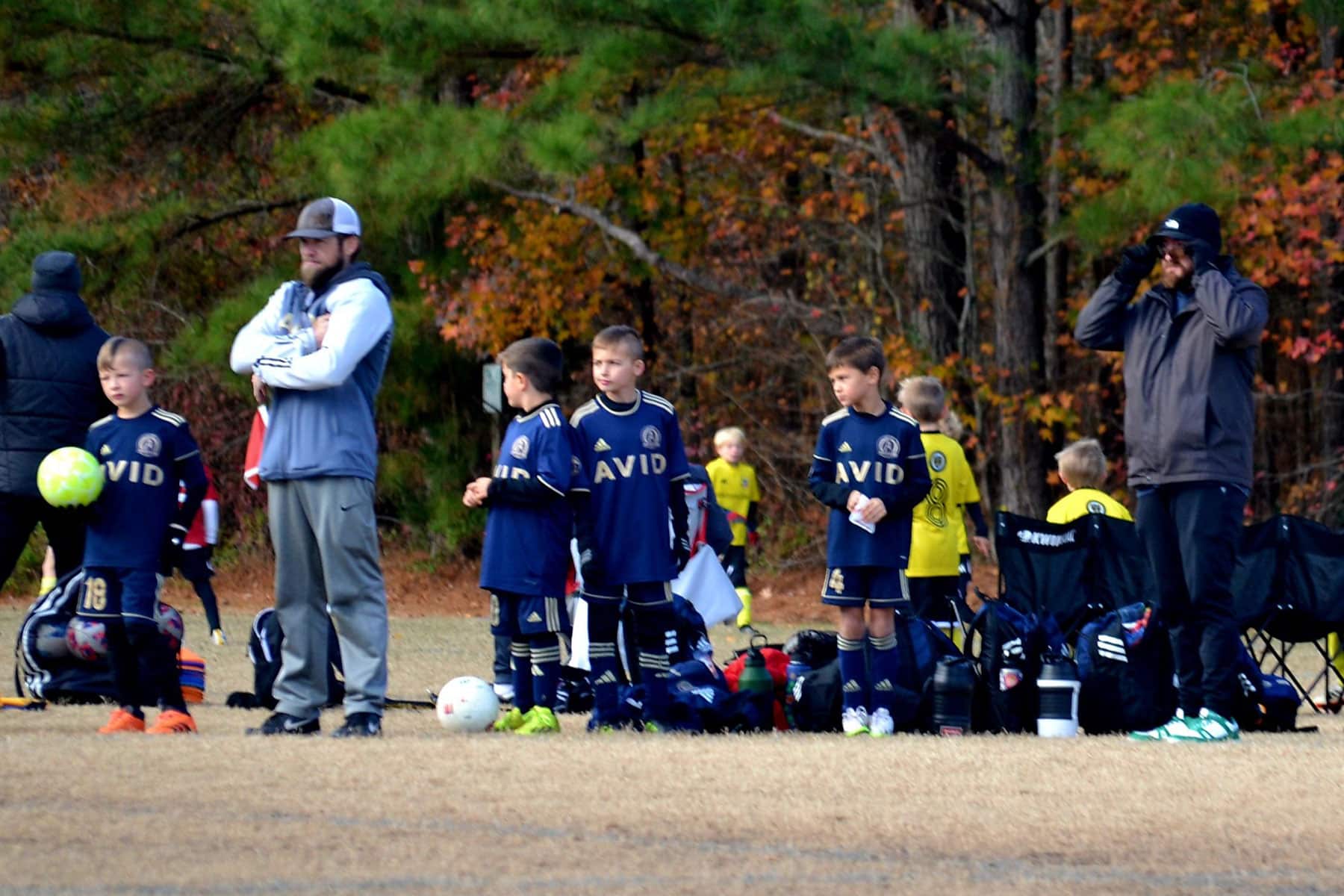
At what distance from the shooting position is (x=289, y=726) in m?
7.23

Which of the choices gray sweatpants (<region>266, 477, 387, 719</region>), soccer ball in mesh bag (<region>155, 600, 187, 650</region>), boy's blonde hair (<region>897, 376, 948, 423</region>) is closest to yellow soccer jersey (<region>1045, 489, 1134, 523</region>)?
boy's blonde hair (<region>897, 376, 948, 423</region>)

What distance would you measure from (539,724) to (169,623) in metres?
1.77

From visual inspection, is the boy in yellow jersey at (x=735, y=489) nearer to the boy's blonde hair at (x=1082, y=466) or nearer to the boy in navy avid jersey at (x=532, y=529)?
the boy's blonde hair at (x=1082, y=466)

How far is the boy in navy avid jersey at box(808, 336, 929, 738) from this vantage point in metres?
8.06

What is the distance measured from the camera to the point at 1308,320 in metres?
20.0

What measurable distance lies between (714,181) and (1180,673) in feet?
49.5

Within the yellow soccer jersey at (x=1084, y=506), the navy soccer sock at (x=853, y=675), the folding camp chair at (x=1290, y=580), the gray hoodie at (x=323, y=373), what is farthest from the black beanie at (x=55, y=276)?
the folding camp chair at (x=1290, y=580)

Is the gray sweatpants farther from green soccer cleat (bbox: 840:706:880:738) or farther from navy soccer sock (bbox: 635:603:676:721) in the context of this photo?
green soccer cleat (bbox: 840:706:880:738)

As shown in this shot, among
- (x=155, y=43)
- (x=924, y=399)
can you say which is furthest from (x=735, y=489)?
(x=155, y=43)

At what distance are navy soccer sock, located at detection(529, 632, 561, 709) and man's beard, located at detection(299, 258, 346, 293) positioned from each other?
179cm

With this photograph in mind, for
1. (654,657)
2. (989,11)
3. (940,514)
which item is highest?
(989,11)

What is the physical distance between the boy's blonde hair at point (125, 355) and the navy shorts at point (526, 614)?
1.70 meters

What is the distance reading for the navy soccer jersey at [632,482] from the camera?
8.00 metres

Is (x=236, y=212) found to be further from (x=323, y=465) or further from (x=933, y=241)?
(x=323, y=465)
